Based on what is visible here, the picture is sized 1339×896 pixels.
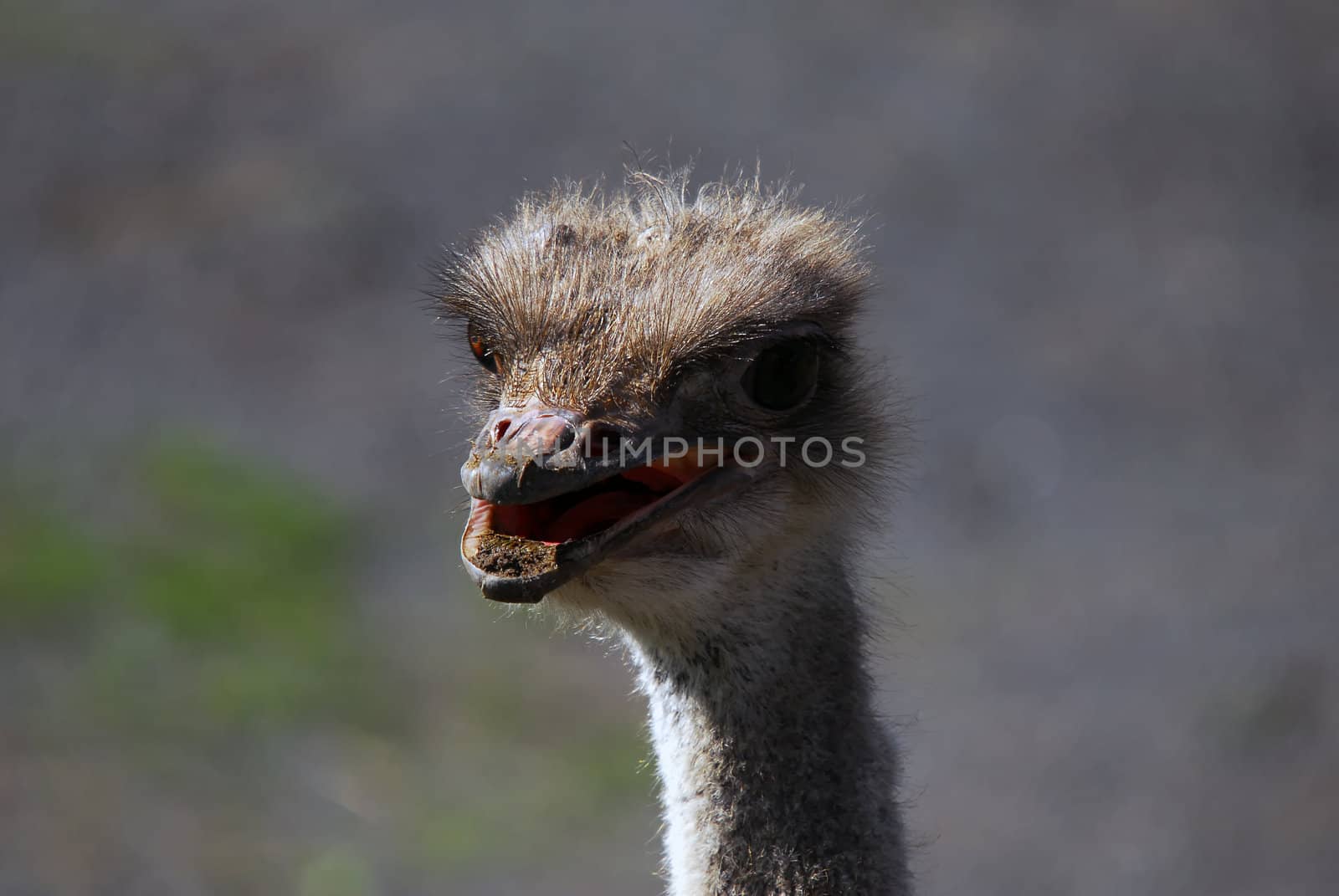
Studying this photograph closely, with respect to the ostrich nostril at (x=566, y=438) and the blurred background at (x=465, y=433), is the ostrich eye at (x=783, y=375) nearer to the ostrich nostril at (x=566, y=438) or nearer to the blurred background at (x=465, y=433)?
the ostrich nostril at (x=566, y=438)

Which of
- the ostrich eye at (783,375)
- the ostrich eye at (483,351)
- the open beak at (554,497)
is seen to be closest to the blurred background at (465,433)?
the ostrich eye at (483,351)

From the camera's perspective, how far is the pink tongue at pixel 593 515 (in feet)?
7.16

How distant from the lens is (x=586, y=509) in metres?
2.22

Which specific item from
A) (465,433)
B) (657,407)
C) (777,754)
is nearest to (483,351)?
(657,407)

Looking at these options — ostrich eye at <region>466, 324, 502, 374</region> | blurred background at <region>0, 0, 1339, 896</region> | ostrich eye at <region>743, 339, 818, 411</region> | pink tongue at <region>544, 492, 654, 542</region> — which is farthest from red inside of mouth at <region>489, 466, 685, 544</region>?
blurred background at <region>0, 0, 1339, 896</region>

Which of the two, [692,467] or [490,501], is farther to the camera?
[692,467]

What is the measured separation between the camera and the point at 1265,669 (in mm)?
6723

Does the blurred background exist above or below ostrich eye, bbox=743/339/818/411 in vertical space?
above

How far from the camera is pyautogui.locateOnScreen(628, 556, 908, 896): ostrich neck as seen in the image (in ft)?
7.91

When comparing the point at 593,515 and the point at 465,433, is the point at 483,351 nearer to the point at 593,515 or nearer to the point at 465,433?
the point at 593,515

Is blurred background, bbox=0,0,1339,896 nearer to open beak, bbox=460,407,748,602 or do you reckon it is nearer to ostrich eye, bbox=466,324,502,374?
ostrich eye, bbox=466,324,502,374

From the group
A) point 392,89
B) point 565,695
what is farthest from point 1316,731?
point 392,89

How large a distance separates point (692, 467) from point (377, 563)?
5086 mm

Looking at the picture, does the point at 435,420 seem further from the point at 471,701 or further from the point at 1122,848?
the point at 1122,848
